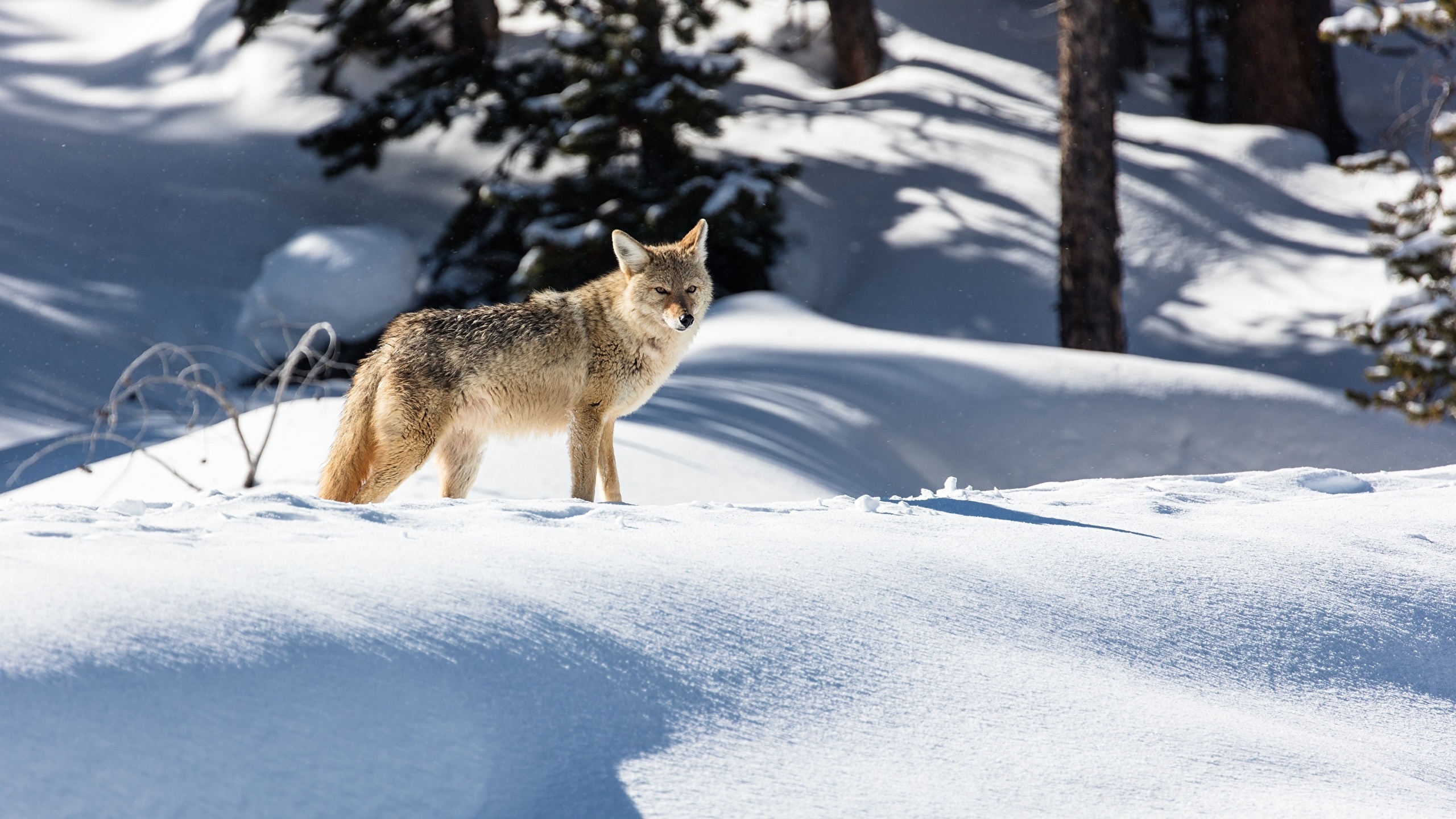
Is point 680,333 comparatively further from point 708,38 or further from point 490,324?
point 708,38

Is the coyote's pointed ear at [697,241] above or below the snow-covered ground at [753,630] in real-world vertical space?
above

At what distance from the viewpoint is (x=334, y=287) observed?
16.2m

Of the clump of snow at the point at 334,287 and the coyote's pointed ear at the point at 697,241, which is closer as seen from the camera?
the coyote's pointed ear at the point at 697,241

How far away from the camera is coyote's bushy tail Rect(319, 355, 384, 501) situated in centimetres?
530

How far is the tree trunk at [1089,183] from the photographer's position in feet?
36.7

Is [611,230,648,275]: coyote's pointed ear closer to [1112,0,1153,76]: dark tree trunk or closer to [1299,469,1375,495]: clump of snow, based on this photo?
[1299,469,1375,495]: clump of snow

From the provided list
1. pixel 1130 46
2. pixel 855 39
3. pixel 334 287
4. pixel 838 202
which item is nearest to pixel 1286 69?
pixel 1130 46

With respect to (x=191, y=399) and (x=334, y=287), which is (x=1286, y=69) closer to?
(x=334, y=287)

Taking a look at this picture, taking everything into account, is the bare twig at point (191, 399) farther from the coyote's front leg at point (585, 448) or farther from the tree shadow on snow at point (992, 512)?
the tree shadow on snow at point (992, 512)

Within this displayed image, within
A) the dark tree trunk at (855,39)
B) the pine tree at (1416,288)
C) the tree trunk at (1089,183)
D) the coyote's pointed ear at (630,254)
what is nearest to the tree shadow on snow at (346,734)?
the coyote's pointed ear at (630,254)

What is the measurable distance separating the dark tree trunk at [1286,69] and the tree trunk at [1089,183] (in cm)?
764

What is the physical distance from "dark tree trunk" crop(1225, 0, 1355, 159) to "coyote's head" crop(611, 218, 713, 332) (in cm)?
1502

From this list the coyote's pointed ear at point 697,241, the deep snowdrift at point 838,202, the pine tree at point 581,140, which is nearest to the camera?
the coyote's pointed ear at point 697,241

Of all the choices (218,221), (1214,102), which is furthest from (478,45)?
(1214,102)
